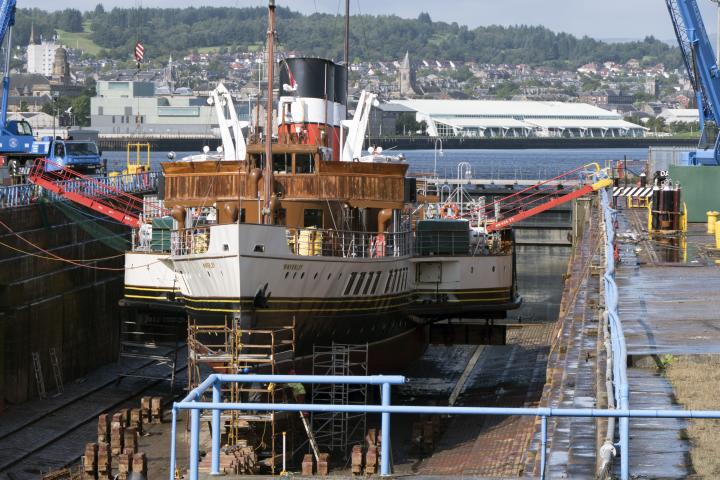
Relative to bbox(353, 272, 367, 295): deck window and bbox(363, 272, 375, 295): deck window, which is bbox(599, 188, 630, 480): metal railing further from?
bbox(363, 272, 375, 295): deck window

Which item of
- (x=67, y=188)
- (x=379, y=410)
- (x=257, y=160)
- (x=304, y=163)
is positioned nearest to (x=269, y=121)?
(x=304, y=163)

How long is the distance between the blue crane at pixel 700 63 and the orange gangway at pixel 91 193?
31.9m

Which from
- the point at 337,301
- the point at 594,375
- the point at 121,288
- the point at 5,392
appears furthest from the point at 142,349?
the point at 594,375

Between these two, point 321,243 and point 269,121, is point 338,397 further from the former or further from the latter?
point 269,121

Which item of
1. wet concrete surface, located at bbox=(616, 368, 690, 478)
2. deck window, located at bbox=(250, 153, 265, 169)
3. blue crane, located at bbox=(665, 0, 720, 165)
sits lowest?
wet concrete surface, located at bbox=(616, 368, 690, 478)

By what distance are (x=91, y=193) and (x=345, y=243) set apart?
1784 cm

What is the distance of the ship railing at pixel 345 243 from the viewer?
34969 mm

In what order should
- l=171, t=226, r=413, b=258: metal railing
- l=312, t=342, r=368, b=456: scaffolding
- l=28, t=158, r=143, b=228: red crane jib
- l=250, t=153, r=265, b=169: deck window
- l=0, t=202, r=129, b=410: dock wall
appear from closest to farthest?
l=312, t=342, r=368, b=456: scaffolding
l=171, t=226, r=413, b=258: metal railing
l=250, t=153, r=265, b=169: deck window
l=0, t=202, r=129, b=410: dock wall
l=28, t=158, r=143, b=228: red crane jib

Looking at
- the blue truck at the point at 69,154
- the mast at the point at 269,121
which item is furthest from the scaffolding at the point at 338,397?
the blue truck at the point at 69,154

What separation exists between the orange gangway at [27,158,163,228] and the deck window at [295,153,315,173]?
8513 millimetres

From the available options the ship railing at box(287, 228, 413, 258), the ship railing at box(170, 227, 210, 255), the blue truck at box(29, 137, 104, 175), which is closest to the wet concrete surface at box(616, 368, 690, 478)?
the ship railing at box(287, 228, 413, 258)

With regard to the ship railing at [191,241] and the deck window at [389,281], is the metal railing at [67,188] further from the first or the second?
the deck window at [389,281]

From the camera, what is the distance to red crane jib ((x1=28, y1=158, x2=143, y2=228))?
46062 mm

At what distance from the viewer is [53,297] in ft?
141
